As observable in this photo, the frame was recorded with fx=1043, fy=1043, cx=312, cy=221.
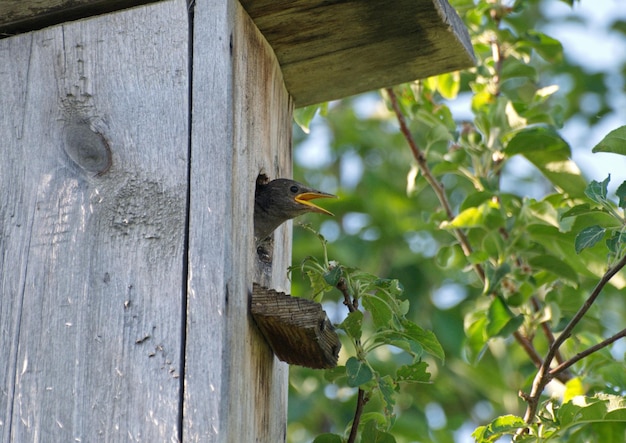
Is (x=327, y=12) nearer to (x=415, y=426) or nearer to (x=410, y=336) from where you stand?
(x=410, y=336)

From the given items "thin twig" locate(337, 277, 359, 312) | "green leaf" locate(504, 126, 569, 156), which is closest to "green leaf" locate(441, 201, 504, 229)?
"green leaf" locate(504, 126, 569, 156)

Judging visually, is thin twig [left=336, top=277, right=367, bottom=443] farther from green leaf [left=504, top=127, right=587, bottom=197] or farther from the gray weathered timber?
green leaf [left=504, top=127, right=587, bottom=197]

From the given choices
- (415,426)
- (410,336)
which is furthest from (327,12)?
(415,426)

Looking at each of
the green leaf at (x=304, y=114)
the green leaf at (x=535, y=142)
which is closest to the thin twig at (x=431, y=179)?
the green leaf at (x=535, y=142)

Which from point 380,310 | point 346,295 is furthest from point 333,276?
point 380,310

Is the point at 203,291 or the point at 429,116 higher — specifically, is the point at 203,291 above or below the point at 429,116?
below

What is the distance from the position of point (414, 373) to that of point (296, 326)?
49cm

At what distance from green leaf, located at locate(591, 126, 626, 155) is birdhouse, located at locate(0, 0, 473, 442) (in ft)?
2.31

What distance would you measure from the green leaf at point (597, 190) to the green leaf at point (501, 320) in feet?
2.90

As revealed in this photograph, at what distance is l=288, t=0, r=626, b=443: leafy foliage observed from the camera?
2.77 meters

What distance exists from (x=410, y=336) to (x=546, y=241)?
1.07 m

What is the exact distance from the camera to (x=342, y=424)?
5734 millimetres

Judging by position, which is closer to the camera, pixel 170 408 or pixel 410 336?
pixel 170 408

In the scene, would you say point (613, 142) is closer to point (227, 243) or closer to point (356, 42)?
point (356, 42)
